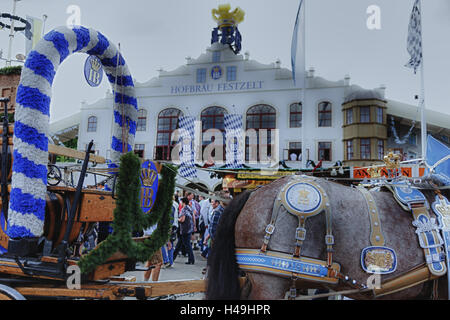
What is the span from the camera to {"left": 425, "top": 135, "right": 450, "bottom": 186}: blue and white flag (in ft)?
9.87

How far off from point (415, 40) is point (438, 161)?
8165mm

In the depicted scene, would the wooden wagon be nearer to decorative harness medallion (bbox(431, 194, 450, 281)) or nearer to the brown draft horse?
the brown draft horse

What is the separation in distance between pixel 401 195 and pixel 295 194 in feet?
3.18

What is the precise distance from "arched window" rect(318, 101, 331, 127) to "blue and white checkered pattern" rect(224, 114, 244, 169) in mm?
4872

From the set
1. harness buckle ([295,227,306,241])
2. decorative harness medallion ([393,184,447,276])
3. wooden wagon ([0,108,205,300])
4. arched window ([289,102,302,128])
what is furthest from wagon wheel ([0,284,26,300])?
arched window ([289,102,302,128])

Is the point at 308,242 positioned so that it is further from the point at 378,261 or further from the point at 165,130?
the point at 165,130

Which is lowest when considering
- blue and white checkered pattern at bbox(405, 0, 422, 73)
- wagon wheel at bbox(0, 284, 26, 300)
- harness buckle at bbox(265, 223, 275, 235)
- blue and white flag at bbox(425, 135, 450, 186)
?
wagon wheel at bbox(0, 284, 26, 300)

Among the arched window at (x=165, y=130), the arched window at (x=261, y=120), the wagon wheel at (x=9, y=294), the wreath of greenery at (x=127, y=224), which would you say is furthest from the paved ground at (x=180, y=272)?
the arched window at (x=165, y=130)

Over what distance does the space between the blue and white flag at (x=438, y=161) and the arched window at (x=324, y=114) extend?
17.5 m

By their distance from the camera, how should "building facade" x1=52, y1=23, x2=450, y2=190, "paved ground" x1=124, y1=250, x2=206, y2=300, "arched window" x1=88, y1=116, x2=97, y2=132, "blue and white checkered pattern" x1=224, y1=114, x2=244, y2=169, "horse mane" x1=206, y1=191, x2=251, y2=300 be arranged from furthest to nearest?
"arched window" x1=88, y1=116, x2=97, y2=132
"blue and white checkered pattern" x1=224, y1=114, x2=244, y2=169
"building facade" x1=52, y1=23, x2=450, y2=190
"paved ground" x1=124, y1=250, x2=206, y2=300
"horse mane" x1=206, y1=191, x2=251, y2=300

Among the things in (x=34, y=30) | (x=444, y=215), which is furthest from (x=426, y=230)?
(x=34, y=30)

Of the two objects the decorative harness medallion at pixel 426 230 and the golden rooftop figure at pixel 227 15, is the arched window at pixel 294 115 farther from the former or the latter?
the decorative harness medallion at pixel 426 230

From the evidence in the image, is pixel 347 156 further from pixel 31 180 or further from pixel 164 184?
pixel 31 180

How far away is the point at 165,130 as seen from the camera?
73.6 feet
